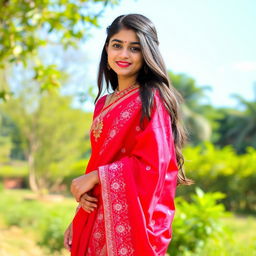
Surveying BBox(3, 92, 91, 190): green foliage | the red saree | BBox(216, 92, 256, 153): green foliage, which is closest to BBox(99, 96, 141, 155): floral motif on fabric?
the red saree

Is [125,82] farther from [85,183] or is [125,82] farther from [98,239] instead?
[98,239]

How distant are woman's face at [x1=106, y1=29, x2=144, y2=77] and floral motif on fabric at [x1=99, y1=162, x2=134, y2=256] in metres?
0.41

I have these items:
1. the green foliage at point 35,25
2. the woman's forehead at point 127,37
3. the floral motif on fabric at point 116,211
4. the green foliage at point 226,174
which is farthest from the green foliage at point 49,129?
the floral motif on fabric at point 116,211

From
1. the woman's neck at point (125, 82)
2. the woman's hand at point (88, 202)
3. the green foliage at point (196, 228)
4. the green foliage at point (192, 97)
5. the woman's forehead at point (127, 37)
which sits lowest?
the green foliage at point (192, 97)

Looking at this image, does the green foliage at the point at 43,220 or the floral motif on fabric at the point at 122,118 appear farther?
→ the green foliage at the point at 43,220

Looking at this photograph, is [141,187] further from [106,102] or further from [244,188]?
[244,188]

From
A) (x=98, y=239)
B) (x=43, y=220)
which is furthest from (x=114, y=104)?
(x=43, y=220)

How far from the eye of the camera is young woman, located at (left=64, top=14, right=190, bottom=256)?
1670mm

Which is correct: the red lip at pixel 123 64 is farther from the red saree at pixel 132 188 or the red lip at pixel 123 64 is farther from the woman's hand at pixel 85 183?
the woman's hand at pixel 85 183

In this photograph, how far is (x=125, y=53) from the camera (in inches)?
71.5

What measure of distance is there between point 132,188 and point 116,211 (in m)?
0.11

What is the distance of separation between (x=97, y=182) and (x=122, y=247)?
10.5 inches

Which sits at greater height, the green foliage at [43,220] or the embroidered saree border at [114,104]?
the embroidered saree border at [114,104]

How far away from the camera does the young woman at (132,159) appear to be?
5.48 ft
